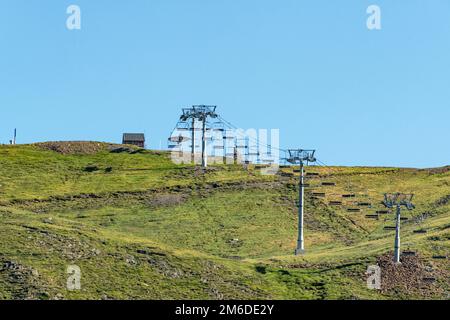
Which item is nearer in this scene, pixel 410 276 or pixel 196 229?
pixel 410 276

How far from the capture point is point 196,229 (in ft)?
420

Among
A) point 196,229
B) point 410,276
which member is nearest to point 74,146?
point 196,229

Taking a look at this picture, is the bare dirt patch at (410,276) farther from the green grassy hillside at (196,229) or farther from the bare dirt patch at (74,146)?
the bare dirt patch at (74,146)

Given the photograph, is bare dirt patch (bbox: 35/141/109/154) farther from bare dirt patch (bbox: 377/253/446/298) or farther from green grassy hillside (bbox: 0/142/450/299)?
bare dirt patch (bbox: 377/253/446/298)

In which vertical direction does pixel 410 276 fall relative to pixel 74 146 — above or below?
below

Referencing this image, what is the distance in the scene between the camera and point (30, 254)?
98.0m

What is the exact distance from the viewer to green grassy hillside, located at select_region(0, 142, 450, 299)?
311 feet

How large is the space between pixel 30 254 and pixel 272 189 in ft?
181

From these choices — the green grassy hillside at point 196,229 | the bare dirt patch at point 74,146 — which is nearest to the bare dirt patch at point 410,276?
the green grassy hillside at point 196,229

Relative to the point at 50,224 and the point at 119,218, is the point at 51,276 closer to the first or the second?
the point at 50,224

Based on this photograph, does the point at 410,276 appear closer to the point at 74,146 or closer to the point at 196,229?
the point at 196,229

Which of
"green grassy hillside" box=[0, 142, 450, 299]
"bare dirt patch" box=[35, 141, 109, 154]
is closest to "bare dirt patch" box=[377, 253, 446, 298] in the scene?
"green grassy hillside" box=[0, 142, 450, 299]

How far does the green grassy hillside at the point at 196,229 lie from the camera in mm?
94750
